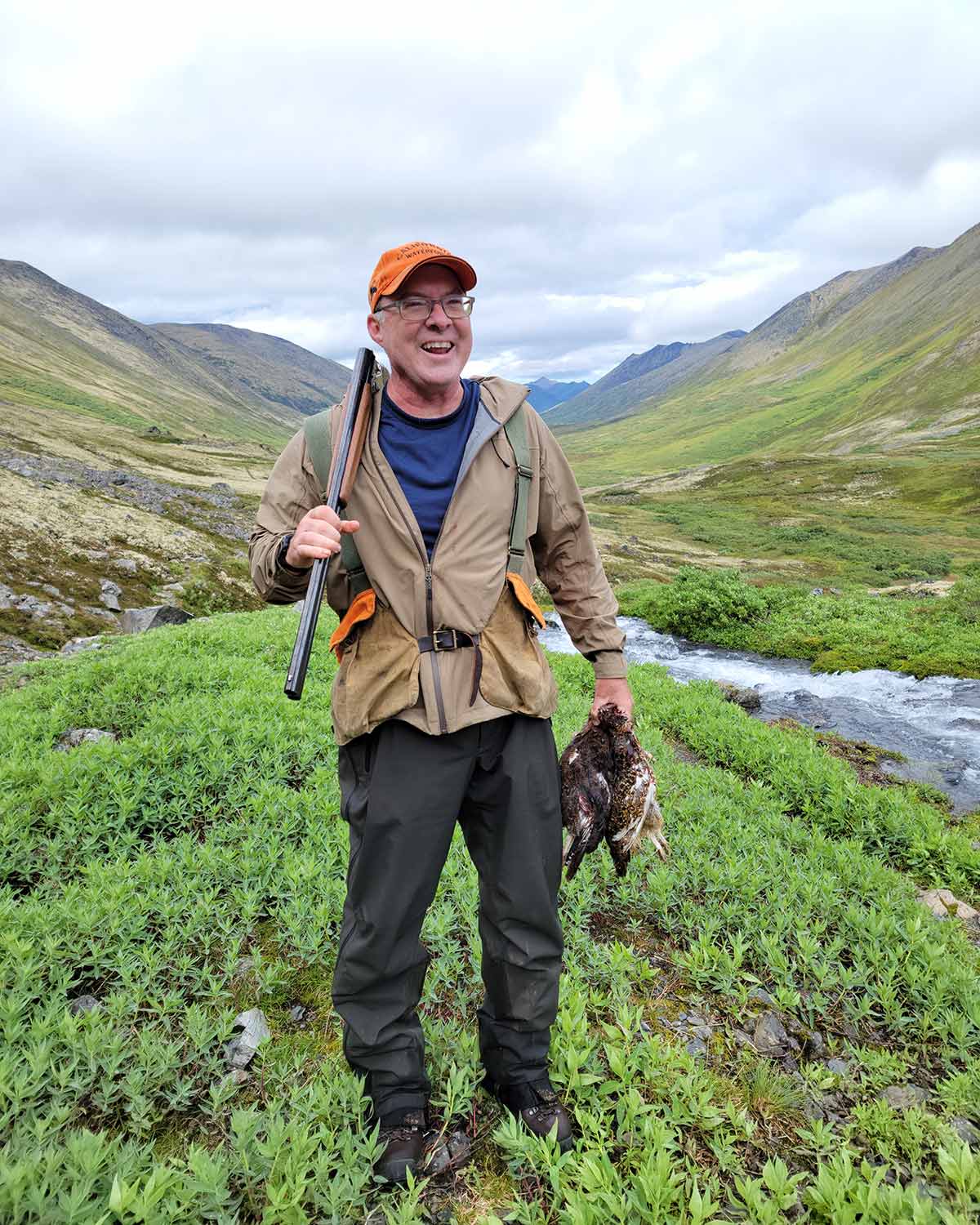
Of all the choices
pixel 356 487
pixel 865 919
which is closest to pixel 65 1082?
pixel 356 487

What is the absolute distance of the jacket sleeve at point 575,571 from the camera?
12.3 ft

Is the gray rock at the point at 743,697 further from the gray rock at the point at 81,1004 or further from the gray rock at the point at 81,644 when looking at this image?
the gray rock at the point at 81,644

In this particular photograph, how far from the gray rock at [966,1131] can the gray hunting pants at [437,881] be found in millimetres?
2492

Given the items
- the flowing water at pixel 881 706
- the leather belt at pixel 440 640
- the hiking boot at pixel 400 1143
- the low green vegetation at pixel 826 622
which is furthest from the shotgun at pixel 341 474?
the low green vegetation at pixel 826 622

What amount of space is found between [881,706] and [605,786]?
14.5m

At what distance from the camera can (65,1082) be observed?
11.1 ft

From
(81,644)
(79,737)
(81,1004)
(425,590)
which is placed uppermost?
(425,590)

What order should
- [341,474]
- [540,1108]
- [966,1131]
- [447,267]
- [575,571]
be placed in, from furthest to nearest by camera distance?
1. [575,571]
2. [966,1131]
3. [540,1108]
4. [447,267]
5. [341,474]

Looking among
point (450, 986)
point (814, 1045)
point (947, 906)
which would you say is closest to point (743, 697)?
point (947, 906)

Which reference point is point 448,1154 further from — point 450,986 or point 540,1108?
point 450,986

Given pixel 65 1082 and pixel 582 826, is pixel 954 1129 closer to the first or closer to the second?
pixel 582 826

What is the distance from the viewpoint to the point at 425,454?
3.38 metres

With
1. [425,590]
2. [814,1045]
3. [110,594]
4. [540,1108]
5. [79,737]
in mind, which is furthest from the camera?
[110,594]

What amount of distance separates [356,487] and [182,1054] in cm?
357
